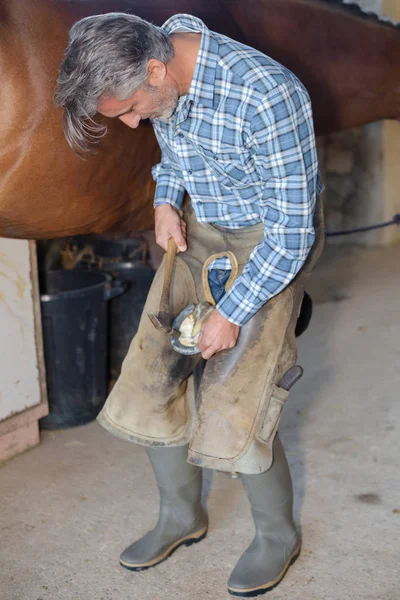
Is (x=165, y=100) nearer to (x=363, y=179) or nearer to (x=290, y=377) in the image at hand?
(x=290, y=377)

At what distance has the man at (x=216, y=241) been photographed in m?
1.32

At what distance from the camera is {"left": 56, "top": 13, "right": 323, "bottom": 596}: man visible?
1318mm

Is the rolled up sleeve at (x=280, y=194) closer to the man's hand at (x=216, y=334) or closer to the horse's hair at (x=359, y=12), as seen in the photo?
the man's hand at (x=216, y=334)

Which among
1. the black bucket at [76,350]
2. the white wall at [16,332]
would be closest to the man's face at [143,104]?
the white wall at [16,332]

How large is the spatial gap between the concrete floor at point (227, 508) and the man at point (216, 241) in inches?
3.4

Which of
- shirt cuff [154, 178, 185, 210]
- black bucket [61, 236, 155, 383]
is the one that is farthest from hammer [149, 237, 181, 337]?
black bucket [61, 236, 155, 383]

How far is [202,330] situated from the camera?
1.55 m

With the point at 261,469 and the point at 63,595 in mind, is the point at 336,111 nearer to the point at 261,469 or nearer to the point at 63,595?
the point at 261,469

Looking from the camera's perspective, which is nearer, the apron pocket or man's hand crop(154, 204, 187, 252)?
the apron pocket

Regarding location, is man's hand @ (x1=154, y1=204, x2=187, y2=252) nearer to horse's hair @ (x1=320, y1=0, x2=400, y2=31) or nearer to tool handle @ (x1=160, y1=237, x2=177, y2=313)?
tool handle @ (x1=160, y1=237, x2=177, y2=313)

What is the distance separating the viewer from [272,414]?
158 centimetres

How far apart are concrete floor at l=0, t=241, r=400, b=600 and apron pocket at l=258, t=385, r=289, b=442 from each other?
42 cm

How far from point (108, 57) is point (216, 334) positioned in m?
0.62

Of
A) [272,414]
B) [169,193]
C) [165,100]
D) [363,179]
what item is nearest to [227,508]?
[272,414]
